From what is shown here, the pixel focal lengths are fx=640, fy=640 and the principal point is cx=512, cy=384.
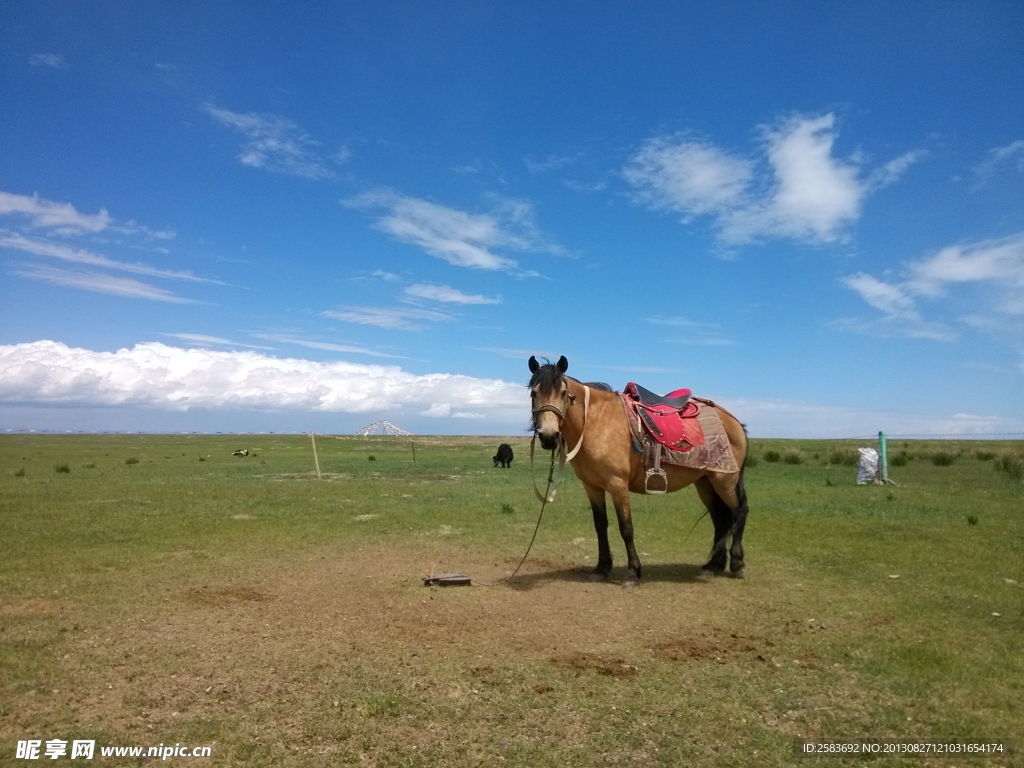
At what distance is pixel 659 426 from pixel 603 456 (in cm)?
93

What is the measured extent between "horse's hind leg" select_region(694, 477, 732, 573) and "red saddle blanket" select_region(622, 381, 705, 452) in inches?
35.4

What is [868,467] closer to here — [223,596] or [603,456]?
[603,456]

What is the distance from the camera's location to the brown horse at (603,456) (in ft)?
25.0

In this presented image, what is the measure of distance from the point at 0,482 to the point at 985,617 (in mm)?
25433

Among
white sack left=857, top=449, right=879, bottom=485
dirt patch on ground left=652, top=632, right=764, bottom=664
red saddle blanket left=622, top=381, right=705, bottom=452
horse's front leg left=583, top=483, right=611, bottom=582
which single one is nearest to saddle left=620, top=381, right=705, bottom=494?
red saddle blanket left=622, top=381, right=705, bottom=452

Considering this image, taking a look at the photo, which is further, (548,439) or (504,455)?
(504,455)

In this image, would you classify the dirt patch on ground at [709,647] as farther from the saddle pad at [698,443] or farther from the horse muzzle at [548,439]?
the saddle pad at [698,443]

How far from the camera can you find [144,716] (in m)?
4.32

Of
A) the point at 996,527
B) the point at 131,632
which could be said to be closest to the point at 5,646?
the point at 131,632

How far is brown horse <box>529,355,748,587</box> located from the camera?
25.0ft

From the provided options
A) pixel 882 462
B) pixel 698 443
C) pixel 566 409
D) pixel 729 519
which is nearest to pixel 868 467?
pixel 882 462

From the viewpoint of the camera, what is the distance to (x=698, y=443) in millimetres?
8656

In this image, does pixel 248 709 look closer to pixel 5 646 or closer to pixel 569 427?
pixel 5 646

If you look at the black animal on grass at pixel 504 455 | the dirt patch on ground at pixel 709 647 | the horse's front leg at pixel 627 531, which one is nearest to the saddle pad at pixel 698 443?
the horse's front leg at pixel 627 531
